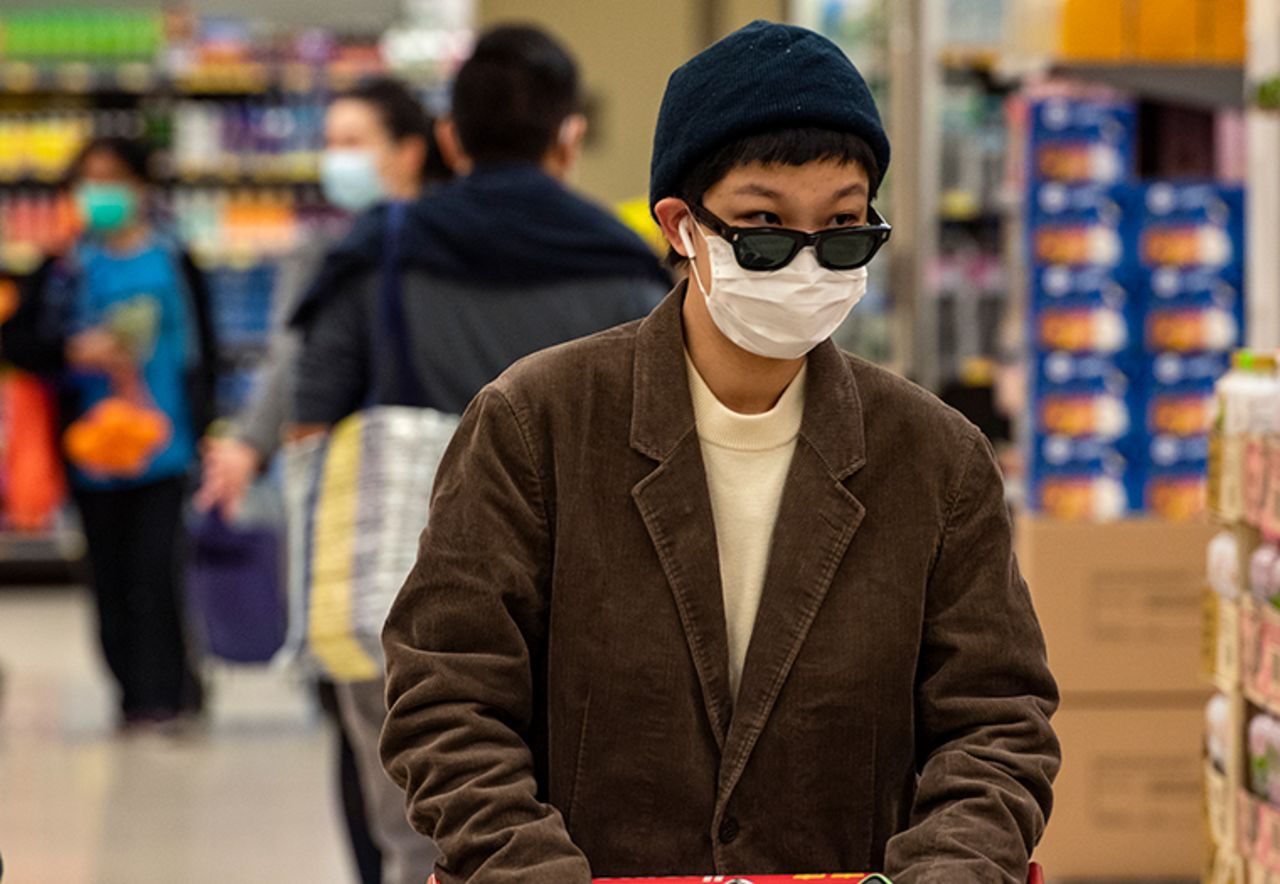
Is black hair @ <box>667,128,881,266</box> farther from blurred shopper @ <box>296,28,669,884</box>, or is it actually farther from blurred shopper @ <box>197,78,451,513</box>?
blurred shopper @ <box>197,78,451,513</box>

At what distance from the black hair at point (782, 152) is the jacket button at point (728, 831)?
547 millimetres

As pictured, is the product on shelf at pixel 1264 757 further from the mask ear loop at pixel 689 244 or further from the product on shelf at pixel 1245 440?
the mask ear loop at pixel 689 244

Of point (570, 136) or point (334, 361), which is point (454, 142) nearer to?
point (570, 136)

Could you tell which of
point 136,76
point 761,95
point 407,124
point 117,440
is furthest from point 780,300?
point 136,76

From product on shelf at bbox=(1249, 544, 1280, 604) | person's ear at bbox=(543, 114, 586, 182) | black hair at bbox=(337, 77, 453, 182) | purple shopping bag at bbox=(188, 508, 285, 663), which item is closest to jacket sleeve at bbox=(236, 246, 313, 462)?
black hair at bbox=(337, 77, 453, 182)

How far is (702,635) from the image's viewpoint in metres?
1.77

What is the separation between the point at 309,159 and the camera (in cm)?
1008

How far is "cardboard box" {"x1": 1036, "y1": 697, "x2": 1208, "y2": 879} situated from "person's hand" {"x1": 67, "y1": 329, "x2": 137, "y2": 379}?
11.2 ft

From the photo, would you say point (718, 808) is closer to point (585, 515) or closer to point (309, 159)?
point (585, 515)

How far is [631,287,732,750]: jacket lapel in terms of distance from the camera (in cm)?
177

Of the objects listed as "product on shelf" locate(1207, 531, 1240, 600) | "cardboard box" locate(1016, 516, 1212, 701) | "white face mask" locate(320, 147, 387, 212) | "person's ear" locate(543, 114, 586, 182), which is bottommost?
"cardboard box" locate(1016, 516, 1212, 701)

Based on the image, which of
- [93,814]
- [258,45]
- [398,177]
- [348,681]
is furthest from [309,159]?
[348,681]

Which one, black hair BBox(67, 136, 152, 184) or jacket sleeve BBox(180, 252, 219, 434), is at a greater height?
black hair BBox(67, 136, 152, 184)

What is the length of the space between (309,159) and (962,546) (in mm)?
8620
